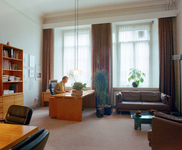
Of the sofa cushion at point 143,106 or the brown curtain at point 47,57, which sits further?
the brown curtain at point 47,57

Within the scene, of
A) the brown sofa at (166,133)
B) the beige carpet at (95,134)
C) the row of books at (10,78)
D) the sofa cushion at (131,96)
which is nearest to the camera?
the brown sofa at (166,133)

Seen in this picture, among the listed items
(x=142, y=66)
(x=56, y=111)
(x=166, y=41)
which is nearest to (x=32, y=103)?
(x=56, y=111)

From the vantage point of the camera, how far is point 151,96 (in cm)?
541

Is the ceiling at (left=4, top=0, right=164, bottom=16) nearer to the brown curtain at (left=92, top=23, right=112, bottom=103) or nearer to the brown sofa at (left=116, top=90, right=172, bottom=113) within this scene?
the brown curtain at (left=92, top=23, right=112, bottom=103)

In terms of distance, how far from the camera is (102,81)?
517 centimetres

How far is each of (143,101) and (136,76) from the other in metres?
1.35

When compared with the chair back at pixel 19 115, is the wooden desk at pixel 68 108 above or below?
below

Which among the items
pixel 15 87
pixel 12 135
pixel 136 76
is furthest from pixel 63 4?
pixel 12 135

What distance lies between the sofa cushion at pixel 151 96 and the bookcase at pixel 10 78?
14.9ft

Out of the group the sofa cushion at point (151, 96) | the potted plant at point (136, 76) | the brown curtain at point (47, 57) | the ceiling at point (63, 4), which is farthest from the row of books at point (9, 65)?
the sofa cushion at point (151, 96)

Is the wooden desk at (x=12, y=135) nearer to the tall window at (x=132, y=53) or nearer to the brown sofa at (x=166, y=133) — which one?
the brown sofa at (x=166, y=133)

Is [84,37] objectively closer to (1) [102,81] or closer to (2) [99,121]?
(1) [102,81]

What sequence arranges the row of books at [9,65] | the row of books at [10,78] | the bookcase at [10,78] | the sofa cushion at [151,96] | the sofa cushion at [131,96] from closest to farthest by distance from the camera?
1. the bookcase at [10,78]
2. the row of books at [10,78]
3. the row of books at [9,65]
4. the sofa cushion at [151,96]
5. the sofa cushion at [131,96]

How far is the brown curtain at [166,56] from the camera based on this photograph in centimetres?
559
